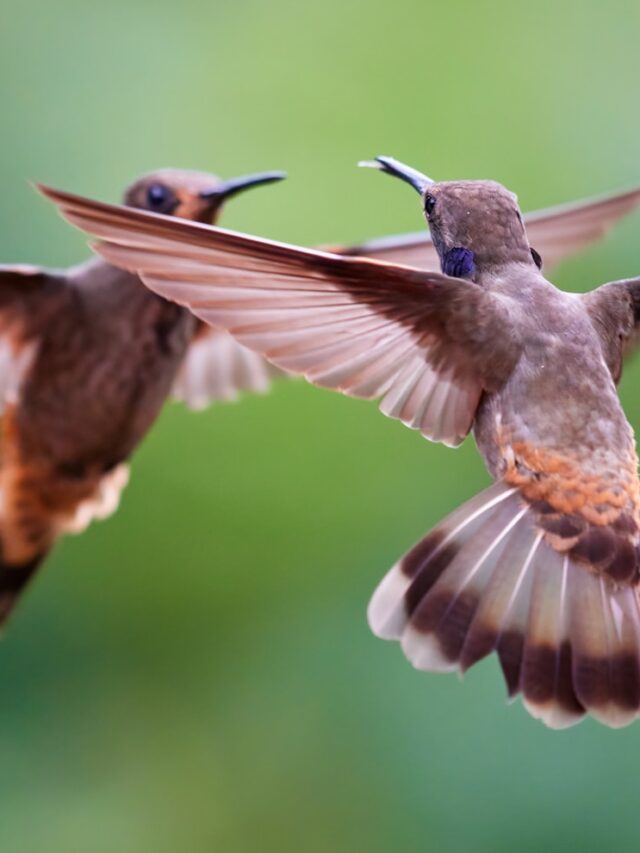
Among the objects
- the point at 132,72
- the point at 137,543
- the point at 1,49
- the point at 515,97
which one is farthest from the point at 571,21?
the point at 137,543

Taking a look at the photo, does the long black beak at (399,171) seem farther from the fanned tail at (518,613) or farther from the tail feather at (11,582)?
the tail feather at (11,582)

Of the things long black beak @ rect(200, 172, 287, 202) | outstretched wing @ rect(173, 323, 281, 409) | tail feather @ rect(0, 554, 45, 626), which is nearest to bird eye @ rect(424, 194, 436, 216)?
long black beak @ rect(200, 172, 287, 202)

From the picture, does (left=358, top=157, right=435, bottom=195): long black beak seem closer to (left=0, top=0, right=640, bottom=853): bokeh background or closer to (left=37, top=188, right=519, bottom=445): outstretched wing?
(left=37, top=188, right=519, bottom=445): outstretched wing

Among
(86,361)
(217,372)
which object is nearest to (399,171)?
(86,361)

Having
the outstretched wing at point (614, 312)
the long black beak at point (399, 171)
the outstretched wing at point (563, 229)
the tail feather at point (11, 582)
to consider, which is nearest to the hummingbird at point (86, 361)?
the tail feather at point (11, 582)

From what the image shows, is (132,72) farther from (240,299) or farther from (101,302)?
(240,299)

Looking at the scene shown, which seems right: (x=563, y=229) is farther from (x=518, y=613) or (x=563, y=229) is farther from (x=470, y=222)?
(x=518, y=613)
